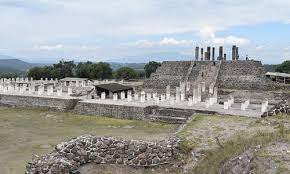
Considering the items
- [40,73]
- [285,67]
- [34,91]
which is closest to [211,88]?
[34,91]

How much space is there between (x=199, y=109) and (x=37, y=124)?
394 inches

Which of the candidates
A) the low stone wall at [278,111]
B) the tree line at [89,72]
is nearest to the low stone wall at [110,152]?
the low stone wall at [278,111]

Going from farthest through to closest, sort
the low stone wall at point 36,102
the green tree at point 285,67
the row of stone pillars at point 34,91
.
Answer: the green tree at point 285,67
the row of stone pillars at point 34,91
the low stone wall at point 36,102

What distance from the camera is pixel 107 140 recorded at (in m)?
13.2

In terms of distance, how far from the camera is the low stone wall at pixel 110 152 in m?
12.5

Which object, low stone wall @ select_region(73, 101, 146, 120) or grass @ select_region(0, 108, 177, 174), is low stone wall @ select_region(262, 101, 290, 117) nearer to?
grass @ select_region(0, 108, 177, 174)

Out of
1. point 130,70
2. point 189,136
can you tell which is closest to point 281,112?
point 189,136

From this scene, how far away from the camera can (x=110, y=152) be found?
13086 mm

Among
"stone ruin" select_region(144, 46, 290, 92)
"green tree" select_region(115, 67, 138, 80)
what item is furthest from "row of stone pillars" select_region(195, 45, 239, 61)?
"green tree" select_region(115, 67, 138, 80)

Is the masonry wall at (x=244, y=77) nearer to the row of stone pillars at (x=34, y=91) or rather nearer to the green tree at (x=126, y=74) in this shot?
the row of stone pillars at (x=34, y=91)

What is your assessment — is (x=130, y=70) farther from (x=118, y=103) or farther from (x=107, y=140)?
(x=107, y=140)

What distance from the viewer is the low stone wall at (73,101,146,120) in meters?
25.9

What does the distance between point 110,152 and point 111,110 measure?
14113 millimetres

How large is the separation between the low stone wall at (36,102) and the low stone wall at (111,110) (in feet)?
3.44
